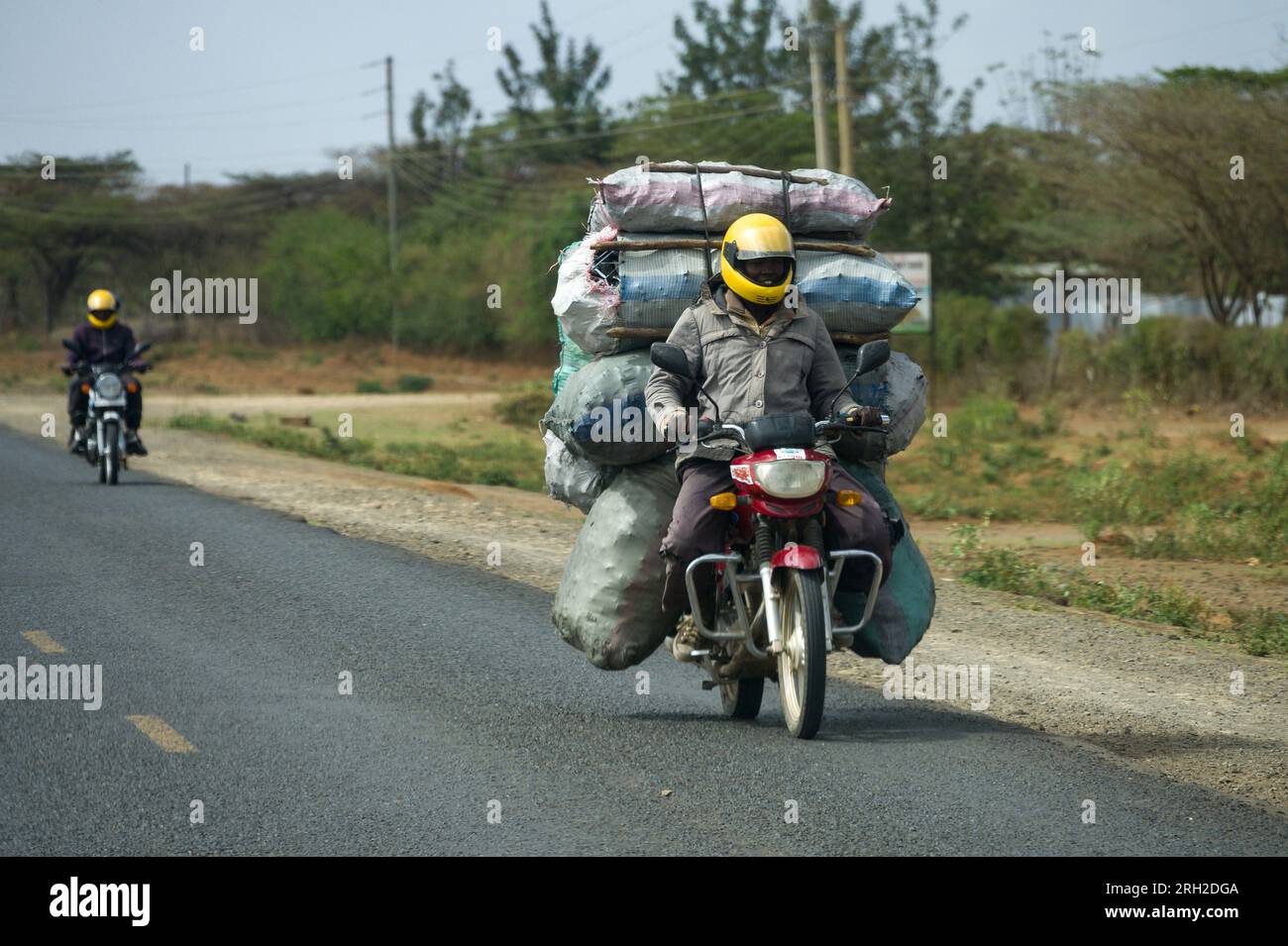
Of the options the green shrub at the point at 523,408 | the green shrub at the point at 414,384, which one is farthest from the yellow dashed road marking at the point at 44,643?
the green shrub at the point at 414,384

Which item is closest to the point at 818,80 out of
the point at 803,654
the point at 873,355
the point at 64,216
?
the point at 873,355

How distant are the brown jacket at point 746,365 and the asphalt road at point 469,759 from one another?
1357 mm

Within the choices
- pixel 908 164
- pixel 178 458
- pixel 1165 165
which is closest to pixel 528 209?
pixel 908 164

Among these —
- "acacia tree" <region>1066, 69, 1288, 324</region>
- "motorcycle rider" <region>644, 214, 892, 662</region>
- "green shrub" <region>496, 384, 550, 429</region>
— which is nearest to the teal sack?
"motorcycle rider" <region>644, 214, 892, 662</region>

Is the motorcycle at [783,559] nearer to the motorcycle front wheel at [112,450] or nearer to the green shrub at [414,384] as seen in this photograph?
the motorcycle front wheel at [112,450]

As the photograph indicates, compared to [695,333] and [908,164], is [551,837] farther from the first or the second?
[908,164]

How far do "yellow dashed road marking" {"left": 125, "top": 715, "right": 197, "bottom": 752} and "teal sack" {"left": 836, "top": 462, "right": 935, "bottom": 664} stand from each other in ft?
9.14

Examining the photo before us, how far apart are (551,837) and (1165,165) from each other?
3029 cm

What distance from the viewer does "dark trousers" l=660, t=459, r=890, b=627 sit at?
700 cm

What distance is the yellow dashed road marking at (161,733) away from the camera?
271 inches

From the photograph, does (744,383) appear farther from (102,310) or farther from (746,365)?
(102,310)

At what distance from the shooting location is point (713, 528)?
7.03 meters

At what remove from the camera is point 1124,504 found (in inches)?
728

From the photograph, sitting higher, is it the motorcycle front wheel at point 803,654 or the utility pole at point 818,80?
the utility pole at point 818,80
